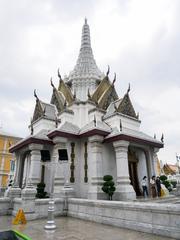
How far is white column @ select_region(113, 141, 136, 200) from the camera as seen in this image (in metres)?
11.1

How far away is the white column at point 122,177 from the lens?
11.1 meters

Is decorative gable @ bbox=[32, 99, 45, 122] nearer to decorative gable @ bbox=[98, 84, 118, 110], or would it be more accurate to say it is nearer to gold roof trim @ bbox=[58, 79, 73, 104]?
gold roof trim @ bbox=[58, 79, 73, 104]

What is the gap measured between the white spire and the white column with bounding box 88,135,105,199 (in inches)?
236

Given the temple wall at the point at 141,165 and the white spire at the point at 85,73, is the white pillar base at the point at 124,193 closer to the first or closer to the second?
the temple wall at the point at 141,165

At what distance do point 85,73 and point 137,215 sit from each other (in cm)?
1489

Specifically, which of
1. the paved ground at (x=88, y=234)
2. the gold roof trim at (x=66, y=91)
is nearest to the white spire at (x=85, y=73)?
the gold roof trim at (x=66, y=91)

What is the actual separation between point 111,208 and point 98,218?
84cm

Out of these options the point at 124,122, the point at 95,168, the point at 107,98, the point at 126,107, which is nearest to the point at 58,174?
the point at 95,168

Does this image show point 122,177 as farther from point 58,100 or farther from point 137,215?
point 58,100

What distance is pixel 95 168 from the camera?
11836 mm

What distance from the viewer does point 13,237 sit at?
5.79m

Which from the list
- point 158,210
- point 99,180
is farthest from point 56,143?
point 158,210

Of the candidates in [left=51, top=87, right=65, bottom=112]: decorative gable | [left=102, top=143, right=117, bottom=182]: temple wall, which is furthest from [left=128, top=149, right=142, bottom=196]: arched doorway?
[left=51, top=87, right=65, bottom=112]: decorative gable

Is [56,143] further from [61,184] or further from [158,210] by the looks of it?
[158,210]
